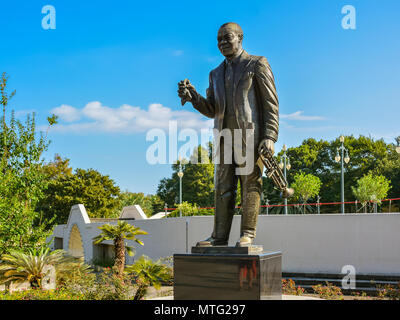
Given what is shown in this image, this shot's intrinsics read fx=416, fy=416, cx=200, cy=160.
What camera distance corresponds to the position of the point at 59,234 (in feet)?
119

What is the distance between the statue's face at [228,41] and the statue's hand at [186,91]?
0.63 m

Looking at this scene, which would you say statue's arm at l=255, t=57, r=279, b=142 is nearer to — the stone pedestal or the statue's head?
the statue's head

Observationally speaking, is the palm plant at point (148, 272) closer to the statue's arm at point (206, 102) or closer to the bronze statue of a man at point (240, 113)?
the bronze statue of a man at point (240, 113)

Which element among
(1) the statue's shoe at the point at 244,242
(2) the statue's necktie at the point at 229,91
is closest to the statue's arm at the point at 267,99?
(2) the statue's necktie at the point at 229,91

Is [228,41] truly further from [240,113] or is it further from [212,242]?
[212,242]

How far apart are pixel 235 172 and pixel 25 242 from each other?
7823mm

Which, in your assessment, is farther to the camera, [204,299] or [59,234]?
[59,234]

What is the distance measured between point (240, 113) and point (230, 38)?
101 centimetres

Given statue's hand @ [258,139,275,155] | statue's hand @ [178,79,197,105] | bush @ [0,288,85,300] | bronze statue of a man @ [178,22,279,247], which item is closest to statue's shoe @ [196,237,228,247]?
bronze statue of a man @ [178,22,279,247]

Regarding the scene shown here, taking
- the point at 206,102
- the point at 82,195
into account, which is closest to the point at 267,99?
the point at 206,102
